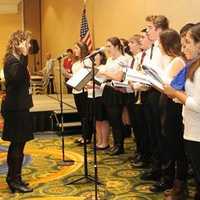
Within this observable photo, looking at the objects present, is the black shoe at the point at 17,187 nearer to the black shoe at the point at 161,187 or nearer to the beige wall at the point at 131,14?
the black shoe at the point at 161,187

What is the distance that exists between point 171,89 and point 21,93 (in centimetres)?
165

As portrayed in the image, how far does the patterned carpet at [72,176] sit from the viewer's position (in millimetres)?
3844

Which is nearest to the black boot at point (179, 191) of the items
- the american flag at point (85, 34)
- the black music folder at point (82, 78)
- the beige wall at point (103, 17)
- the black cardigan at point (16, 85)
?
the black music folder at point (82, 78)

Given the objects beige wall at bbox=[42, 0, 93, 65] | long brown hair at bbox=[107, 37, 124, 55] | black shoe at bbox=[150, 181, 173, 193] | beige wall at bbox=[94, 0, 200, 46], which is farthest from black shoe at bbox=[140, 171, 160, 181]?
Answer: beige wall at bbox=[42, 0, 93, 65]

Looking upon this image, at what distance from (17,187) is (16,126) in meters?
0.65

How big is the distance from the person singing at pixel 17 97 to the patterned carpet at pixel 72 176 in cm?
50

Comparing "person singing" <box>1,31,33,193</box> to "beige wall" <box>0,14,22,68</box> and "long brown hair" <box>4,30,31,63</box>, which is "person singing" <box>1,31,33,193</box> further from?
"beige wall" <box>0,14,22,68</box>

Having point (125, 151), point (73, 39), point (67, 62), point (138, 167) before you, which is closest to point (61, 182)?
point (138, 167)

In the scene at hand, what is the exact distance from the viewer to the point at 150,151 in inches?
184

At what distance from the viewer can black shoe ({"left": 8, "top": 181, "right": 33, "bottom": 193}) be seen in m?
3.97

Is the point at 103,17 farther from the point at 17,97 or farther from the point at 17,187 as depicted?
the point at 17,187

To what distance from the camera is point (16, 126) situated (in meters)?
3.82

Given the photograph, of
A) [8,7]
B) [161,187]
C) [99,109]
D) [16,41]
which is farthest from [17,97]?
[8,7]

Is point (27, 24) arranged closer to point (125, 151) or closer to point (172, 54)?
point (125, 151)
